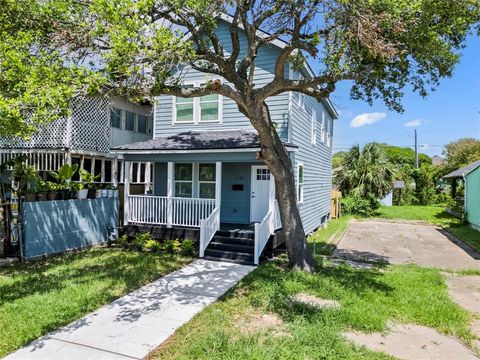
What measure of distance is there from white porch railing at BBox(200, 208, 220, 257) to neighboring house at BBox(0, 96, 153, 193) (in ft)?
14.7

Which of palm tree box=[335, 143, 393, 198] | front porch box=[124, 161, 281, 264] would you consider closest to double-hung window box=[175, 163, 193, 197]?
front porch box=[124, 161, 281, 264]

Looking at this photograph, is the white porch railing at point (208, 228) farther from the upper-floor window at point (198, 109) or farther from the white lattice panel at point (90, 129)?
the white lattice panel at point (90, 129)

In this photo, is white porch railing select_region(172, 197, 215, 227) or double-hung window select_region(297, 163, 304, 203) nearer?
white porch railing select_region(172, 197, 215, 227)

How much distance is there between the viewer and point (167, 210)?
36.7ft

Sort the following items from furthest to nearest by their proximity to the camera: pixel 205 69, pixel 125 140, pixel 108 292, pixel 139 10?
pixel 125 140 < pixel 205 69 < pixel 108 292 < pixel 139 10

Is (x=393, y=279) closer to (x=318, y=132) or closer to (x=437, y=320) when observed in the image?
(x=437, y=320)

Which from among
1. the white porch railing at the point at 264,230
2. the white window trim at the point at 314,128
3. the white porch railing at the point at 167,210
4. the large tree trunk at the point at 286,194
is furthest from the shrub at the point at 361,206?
the large tree trunk at the point at 286,194

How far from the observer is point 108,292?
257 inches

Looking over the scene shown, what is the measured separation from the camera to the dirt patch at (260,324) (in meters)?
4.95

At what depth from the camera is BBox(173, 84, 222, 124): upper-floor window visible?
12.7m

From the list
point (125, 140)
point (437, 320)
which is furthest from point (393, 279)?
point (125, 140)

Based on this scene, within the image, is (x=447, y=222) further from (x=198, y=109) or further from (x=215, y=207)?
(x=198, y=109)

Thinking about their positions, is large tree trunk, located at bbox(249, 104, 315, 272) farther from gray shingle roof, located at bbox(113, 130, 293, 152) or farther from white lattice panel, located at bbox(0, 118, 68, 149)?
white lattice panel, located at bbox(0, 118, 68, 149)

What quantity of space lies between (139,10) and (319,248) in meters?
8.86
